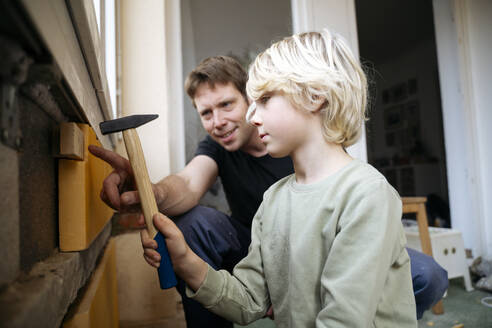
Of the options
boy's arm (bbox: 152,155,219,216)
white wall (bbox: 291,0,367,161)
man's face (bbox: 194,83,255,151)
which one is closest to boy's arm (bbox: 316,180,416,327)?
boy's arm (bbox: 152,155,219,216)

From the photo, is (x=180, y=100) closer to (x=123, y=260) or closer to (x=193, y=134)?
(x=193, y=134)

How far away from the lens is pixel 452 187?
2402 millimetres

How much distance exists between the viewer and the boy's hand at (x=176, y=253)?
1.98ft

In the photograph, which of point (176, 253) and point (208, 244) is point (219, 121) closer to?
point (208, 244)

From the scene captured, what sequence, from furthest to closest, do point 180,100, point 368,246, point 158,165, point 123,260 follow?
point 180,100, point 158,165, point 123,260, point 368,246

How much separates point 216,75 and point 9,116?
1.04 meters

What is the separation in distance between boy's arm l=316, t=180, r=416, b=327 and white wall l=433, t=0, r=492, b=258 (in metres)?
2.12

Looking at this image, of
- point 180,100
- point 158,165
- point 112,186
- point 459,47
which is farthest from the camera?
point 459,47

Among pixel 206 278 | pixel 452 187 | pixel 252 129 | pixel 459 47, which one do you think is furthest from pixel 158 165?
pixel 459 47

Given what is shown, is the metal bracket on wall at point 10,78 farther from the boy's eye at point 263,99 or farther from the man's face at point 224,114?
the man's face at point 224,114

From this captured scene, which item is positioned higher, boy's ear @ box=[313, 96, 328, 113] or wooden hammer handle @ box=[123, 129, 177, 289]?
boy's ear @ box=[313, 96, 328, 113]

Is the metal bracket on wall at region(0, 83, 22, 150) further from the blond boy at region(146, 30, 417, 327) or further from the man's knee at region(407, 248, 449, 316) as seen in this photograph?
the man's knee at region(407, 248, 449, 316)

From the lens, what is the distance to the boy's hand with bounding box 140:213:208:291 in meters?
0.60

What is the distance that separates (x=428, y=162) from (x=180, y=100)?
13.7 ft
